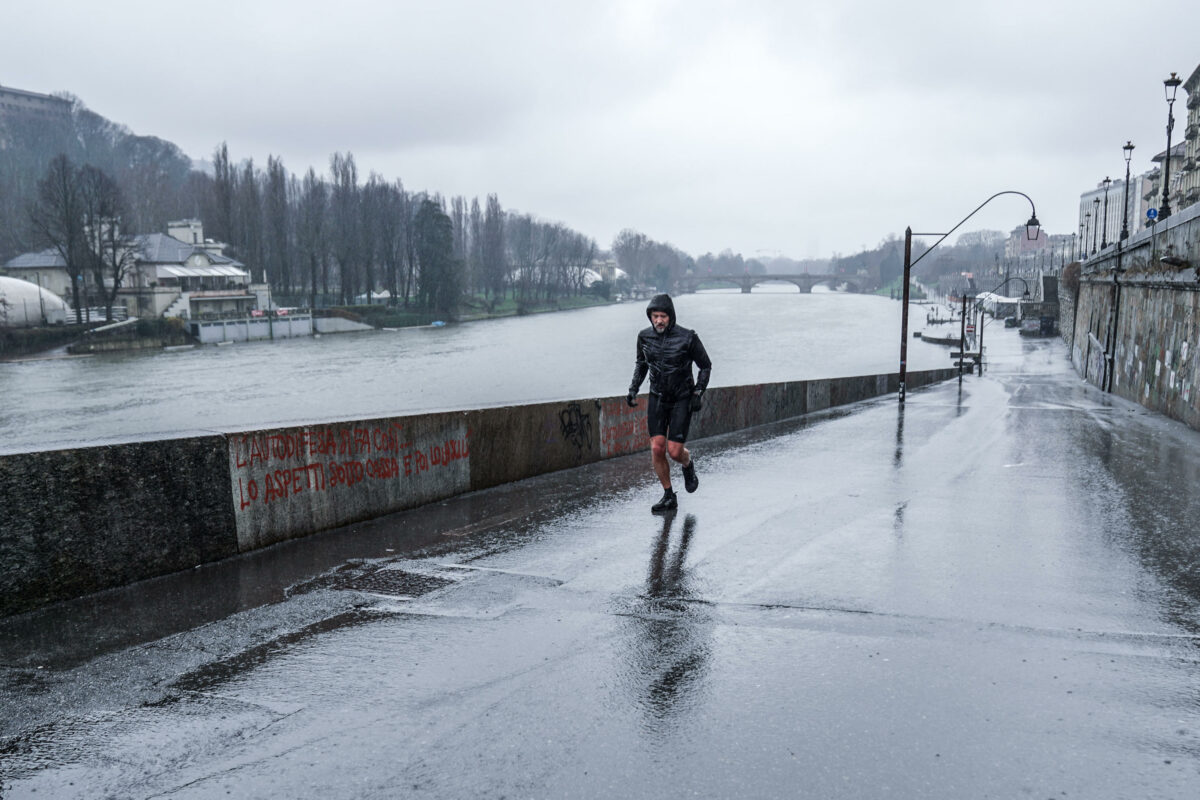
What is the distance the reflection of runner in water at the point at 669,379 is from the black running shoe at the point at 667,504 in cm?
2

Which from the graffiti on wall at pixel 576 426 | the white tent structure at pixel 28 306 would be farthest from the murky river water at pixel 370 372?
the graffiti on wall at pixel 576 426

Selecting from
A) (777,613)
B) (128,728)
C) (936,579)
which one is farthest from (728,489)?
(128,728)

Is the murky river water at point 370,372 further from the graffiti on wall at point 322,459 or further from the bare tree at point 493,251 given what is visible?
the bare tree at point 493,251

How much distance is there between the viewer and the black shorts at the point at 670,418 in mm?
8250

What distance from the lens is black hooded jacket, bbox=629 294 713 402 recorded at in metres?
8.19

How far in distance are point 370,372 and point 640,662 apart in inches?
2262

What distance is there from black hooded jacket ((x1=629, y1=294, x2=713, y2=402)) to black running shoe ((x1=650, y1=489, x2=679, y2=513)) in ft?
3.13

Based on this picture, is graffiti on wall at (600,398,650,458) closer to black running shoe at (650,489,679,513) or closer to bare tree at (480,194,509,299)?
black running shoe at (650,489,679,513)

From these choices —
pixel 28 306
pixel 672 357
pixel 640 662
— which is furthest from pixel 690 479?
pixel 28 306

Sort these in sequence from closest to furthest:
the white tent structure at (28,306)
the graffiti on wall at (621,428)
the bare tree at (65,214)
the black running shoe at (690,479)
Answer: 1. the black running shoe at (690,479)
2. the graffiti on wall at (621,428)
3. the white tent structure at (28,306)
4. the bare tree at (65,214)

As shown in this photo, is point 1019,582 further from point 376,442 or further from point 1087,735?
point 376,442

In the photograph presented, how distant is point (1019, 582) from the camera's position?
636 cm

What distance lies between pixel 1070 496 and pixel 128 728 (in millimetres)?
9130

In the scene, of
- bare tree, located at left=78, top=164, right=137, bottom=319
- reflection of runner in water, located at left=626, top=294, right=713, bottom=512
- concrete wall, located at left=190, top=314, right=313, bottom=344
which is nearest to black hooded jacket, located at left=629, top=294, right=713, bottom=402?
reflection of runner in water, located at left=626, top=294, right=713, bottom=512
